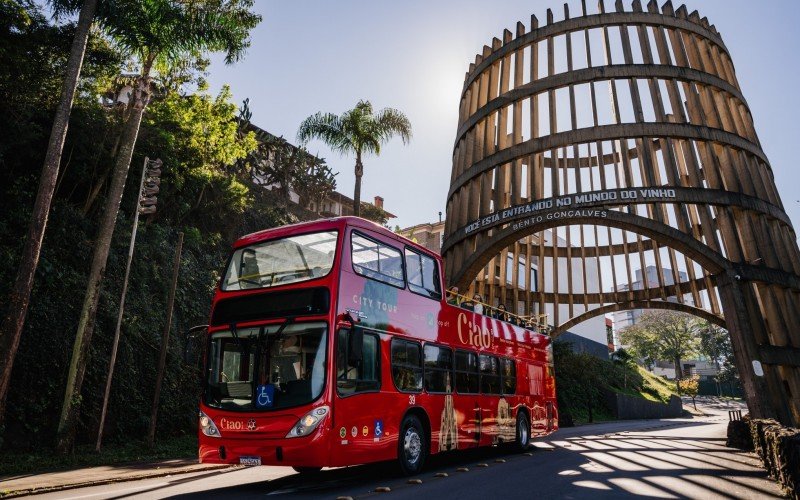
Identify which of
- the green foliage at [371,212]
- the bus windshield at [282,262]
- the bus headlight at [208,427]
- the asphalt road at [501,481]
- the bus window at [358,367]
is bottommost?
the asphalt road at [501,481]

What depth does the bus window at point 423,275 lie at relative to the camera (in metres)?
10.3

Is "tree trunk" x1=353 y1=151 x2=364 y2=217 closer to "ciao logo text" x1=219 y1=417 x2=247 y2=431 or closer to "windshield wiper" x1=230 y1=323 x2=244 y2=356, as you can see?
"windshield wiper" x1=230 y1=323 x2=244 y2=356

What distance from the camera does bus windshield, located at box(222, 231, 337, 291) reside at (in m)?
8.39

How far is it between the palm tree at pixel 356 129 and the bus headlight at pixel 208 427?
17629 millimetres

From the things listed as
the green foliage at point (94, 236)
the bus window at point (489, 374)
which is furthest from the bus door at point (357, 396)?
the green foliage at point (94, 236)

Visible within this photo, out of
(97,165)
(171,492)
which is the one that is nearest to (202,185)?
(97,165)

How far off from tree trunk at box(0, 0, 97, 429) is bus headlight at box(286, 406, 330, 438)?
24.8 feet

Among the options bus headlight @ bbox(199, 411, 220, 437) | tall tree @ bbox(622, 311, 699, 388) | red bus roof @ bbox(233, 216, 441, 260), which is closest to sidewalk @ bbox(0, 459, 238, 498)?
bus headlight @ bbox(199, 411, 220, 437)

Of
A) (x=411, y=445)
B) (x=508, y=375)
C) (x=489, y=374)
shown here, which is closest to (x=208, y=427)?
(x=411, y=445)

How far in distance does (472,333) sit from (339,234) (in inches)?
197

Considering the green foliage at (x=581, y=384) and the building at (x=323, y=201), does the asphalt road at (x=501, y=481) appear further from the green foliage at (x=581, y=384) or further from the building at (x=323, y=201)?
the building at (x=323, y=201)

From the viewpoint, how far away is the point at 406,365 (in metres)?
9.64

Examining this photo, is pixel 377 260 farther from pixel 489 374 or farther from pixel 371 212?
pixel 371 212

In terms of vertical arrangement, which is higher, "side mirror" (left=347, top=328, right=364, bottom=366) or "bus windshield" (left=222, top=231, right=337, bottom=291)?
"bus windshield" (left=222, top=231, right=337, bottom=291)
